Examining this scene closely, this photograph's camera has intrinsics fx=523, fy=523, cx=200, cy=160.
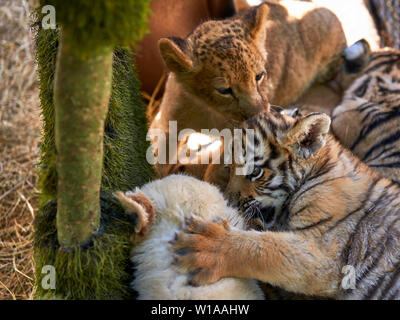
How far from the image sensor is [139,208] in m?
2.18

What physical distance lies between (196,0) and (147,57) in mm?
706

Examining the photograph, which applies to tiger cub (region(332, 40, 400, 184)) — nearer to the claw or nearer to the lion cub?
the lion cub

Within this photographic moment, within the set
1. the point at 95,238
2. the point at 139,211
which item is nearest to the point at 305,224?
the point at 139,211

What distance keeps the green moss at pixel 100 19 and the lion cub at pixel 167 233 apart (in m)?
0.74

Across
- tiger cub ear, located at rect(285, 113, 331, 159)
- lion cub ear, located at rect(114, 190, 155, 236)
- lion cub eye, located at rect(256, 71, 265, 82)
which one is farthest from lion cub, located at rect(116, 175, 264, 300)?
lion cub eye, located at rect(256, 71, 265, 82)

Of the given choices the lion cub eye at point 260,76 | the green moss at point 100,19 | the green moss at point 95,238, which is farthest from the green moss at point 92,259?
the lion cub eye at point 260,76

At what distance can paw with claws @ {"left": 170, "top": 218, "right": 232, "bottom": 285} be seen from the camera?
2197 millimetres

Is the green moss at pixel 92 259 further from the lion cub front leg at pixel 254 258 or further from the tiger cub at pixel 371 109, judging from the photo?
the tiger cub at pixel 371 109

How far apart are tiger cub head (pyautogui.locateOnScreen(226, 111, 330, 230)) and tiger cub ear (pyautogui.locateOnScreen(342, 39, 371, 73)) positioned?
2008 mm

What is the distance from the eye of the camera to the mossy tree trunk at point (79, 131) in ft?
5.51

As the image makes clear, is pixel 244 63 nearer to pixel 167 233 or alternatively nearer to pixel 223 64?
pixel 223 64

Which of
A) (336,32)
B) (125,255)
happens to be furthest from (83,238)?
(336,32)

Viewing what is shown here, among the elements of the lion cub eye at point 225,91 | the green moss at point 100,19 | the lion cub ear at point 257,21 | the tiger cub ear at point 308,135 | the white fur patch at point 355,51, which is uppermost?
the lion cub ear at point 257,21

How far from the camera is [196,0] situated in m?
4.59
